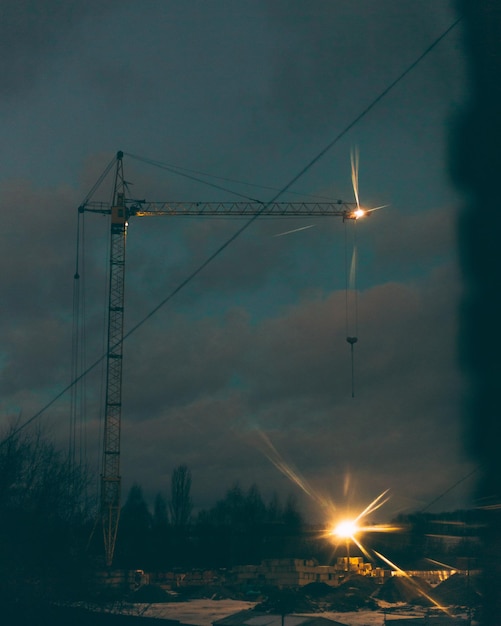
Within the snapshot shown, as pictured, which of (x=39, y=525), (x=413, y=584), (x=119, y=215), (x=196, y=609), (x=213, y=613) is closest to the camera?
(x=39, y=525)

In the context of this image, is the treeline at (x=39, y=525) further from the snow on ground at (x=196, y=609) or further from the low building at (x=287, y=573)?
the low building at (x=287, y=573)

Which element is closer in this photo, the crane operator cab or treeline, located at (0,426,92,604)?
treeline, located at (0,426,92,604)

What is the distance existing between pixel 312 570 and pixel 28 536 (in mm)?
36375

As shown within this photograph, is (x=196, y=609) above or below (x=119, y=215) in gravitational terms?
below

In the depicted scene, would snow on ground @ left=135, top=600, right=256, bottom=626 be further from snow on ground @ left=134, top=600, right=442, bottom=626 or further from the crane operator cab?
the crane operator cab

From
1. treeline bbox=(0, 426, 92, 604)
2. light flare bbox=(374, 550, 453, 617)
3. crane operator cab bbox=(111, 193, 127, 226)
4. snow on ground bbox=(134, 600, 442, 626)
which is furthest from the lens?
crane operator cab bbox=(111, 193, 127, 226)

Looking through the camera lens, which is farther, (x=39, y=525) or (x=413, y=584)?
(x=413, y=584)

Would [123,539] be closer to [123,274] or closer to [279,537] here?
[279,537]

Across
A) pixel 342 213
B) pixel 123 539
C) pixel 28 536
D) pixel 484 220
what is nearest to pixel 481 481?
pixel 484 220

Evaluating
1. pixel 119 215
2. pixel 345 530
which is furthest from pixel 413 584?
pixel 119 215

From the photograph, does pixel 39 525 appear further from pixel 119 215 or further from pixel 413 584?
pixel 119 215

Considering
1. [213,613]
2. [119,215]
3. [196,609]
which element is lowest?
[196,609]

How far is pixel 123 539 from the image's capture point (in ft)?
208

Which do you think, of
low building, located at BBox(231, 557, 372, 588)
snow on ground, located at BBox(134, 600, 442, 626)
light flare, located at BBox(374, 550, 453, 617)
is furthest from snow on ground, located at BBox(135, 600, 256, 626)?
light flare, located at BBox(374, 550, 453, 617)
